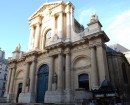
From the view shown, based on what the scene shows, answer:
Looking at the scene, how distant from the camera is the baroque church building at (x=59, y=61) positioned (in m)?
16.1

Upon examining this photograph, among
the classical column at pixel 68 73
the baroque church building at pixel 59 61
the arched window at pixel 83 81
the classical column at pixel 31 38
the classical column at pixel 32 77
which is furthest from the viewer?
the classical column at pixel 31 38

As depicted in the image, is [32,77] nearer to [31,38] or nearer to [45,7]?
[31,38]

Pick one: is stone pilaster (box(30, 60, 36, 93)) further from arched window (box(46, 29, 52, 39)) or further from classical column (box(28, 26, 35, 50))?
arched window (box(46, 29, 52, 39))

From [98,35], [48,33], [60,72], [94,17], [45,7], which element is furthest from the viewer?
[45,7]

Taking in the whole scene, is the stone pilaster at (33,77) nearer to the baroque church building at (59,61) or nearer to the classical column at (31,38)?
the baroque church building at (59,61)

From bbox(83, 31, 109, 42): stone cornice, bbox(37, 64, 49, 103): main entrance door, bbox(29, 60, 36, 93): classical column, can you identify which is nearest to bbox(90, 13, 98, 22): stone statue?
bbox(83, 31, 109, 42): stone cornice

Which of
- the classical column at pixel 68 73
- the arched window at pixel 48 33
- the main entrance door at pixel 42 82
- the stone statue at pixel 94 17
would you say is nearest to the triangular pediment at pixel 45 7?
the arched window at pixel 48 33

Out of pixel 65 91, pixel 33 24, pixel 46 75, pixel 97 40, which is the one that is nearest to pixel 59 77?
pixel 65 91

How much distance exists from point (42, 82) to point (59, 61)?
13.1 ft

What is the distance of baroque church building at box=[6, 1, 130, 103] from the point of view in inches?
635

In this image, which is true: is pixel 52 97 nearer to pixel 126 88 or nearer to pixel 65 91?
pixel 65 91

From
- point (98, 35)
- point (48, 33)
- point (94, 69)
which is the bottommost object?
point (94, 69)

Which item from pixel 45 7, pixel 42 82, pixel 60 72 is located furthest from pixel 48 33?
pixel 60 72

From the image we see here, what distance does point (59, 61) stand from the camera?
1819 centimetres
